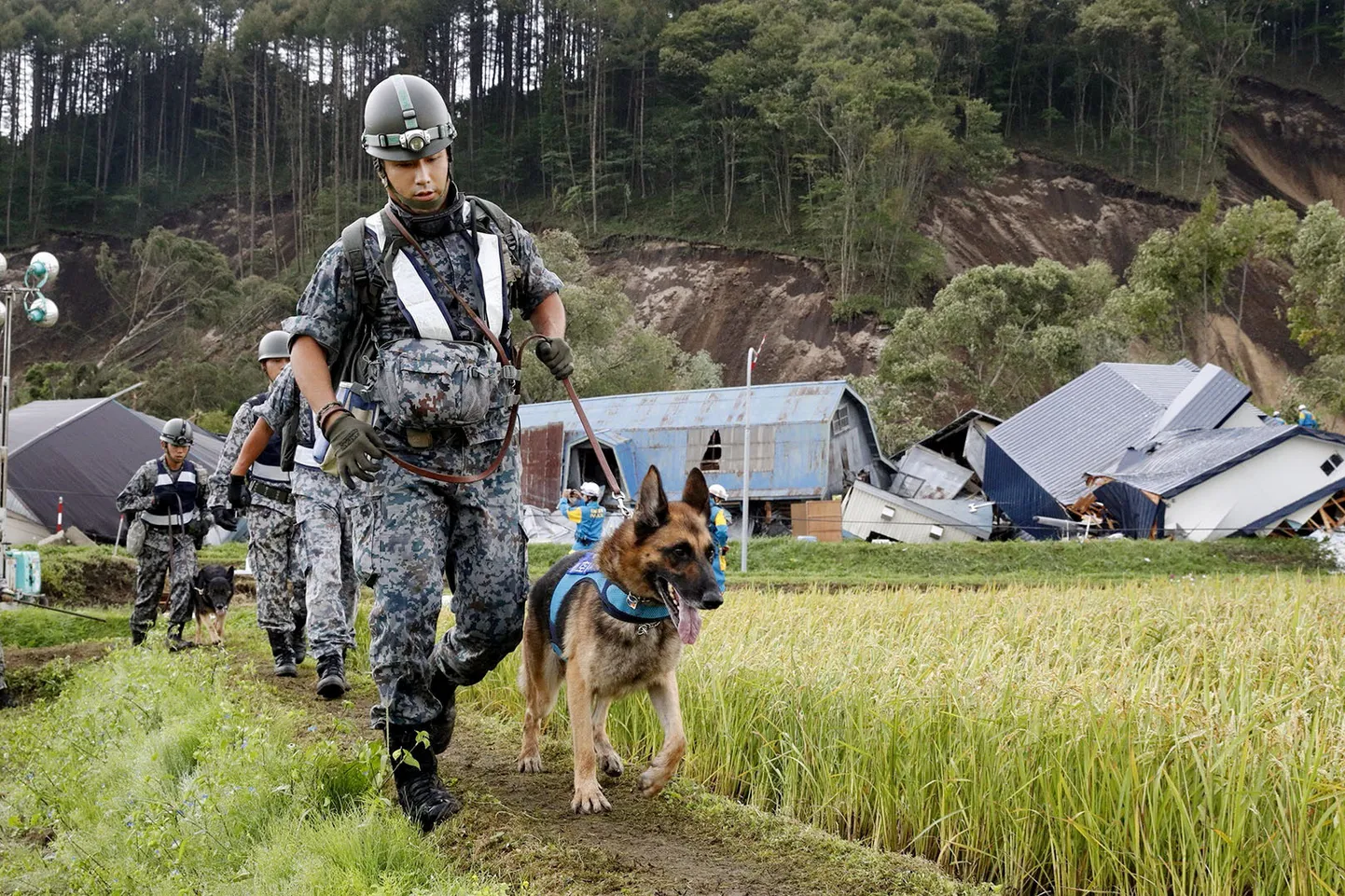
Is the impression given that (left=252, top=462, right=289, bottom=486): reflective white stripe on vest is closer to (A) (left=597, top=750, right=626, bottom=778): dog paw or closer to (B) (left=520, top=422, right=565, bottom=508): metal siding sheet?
(A) (left=597, top=750, right=626, bottom=778): dog paw

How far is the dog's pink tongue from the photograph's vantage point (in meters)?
4.53

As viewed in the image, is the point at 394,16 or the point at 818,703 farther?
the point at 394,16

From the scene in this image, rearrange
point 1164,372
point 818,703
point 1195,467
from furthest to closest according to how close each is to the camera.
A: point 1164,372, point 1195,467, point 818,703

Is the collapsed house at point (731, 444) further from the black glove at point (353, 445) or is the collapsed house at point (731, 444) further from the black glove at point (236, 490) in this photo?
the black glove at point (353, 445)

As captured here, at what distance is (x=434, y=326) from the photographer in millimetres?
4414

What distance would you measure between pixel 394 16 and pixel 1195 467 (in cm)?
7374

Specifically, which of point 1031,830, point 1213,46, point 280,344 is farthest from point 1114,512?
point 1213,46

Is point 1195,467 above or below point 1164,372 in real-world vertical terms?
below

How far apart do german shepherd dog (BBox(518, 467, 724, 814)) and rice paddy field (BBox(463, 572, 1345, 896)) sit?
633 millimetres

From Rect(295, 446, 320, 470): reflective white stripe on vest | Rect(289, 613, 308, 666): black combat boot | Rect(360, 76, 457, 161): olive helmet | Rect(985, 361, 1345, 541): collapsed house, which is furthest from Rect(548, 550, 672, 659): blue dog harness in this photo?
Rect(985, 361, 1345, 541): collapsed house

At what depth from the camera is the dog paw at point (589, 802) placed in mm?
4777

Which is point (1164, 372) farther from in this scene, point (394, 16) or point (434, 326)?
point (394, 16)

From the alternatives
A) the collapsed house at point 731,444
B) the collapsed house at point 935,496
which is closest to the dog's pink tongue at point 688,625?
the collapsed house at point 935,496

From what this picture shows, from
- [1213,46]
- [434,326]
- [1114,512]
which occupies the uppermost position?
[1213,46]
